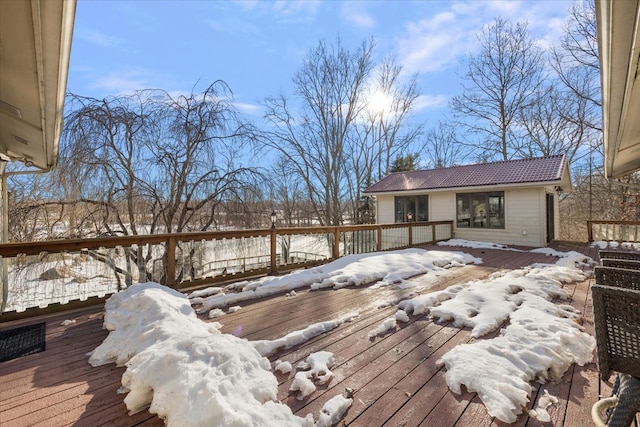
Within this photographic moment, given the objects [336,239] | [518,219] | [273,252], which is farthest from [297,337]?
[518,219]

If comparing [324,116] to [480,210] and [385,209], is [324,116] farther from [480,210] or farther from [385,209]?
[480,210]

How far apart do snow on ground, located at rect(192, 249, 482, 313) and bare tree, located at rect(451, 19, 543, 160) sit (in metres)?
14.5

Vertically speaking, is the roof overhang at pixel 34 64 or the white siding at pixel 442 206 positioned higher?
the roof overhang at pixel 34 64

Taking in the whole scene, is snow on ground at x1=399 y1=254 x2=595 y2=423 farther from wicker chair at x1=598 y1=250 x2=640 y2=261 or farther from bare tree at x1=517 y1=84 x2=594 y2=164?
bare tree at x1=517 y1=84 x2=594 y2=164

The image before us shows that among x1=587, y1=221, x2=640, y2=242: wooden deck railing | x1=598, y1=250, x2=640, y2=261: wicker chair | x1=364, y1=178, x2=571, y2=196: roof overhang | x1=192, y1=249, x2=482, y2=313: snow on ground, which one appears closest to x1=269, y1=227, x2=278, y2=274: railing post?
x1=192, y1=249, x2=482, y2=313: snow on ground

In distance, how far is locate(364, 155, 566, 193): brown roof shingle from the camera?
29.1ft

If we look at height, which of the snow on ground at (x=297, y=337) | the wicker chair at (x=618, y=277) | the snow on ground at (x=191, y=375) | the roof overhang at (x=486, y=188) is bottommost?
the snow on ground at (x=297, y=337)

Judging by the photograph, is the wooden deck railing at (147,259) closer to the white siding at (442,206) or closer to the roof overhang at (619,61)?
the roof overhang at (619,61)

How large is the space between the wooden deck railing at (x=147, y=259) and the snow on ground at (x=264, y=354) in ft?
2.36

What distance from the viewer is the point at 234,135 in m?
7.16

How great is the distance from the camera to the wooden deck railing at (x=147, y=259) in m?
3.39

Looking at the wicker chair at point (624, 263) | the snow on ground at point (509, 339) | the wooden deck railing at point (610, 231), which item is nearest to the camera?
the snow on ground at point (509, 339)

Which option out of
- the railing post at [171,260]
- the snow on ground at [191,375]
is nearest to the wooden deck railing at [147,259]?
the railing post at [171,260]

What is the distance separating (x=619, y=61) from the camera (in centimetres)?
196
